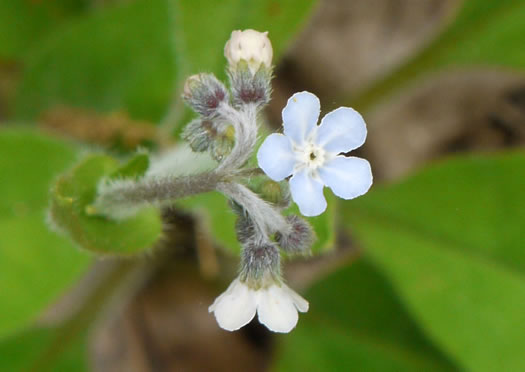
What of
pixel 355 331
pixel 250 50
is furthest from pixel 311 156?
pixel 355 331

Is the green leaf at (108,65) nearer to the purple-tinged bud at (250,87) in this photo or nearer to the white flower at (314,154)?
the purple-tinged bud at (250,87)

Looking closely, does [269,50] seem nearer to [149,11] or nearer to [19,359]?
[149,11]

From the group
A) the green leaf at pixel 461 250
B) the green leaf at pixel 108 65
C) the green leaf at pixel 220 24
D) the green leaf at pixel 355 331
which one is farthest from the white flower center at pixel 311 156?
the green leaf at pixel 355 331

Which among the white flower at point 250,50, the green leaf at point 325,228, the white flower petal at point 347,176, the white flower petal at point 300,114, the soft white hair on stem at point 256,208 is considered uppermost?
the white flower at point 250,50

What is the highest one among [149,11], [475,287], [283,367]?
[149,11]

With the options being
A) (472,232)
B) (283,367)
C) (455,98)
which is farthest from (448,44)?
(283,367)

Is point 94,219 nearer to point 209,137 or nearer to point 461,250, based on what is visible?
point 209,137

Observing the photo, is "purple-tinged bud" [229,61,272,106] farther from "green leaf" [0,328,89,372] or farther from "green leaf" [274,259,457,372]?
"green leaf" [0,328,89,372]
